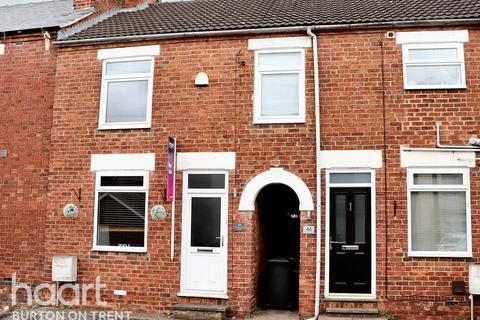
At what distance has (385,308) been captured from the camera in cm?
994

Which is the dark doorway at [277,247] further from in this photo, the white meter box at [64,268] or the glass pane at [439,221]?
the white meter box at [64,268]

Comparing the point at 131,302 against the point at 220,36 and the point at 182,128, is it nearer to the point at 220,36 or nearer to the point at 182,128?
the point at 182,128

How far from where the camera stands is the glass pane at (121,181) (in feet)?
37.2

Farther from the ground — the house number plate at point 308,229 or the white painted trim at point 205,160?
the white painted trim at point 205,160

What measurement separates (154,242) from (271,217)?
274 centimetres

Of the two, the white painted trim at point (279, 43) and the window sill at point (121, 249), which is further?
the window sill at point (121, 249)

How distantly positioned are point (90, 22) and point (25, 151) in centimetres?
377

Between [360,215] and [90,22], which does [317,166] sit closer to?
[360,215]

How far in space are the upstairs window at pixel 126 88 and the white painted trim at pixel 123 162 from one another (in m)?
0.66

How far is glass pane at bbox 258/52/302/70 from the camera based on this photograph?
36.0ft

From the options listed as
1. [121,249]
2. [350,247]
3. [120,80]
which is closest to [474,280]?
[350,247]

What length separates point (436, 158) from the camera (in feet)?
33.3

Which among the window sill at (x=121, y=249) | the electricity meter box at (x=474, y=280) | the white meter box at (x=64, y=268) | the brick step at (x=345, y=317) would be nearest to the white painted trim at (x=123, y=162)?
the window sill at (x=121, y=249)

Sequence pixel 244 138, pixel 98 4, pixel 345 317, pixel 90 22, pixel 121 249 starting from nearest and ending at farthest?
pixel 345 317, pixel 244 138, pixel 121 249, pixel 90 22, pixel 98 4
